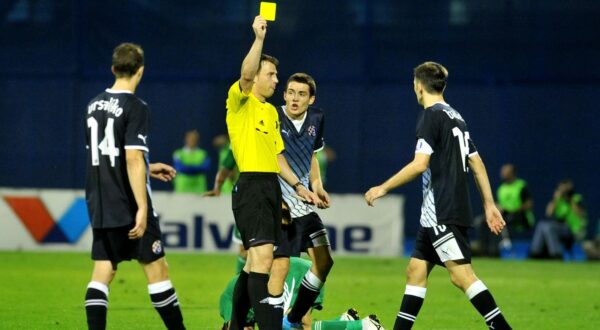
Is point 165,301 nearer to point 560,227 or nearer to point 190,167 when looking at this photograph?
point 560,227

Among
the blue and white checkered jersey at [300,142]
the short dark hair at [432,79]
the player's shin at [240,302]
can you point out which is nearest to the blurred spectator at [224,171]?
the blue and white checkered jersey at [300,142]

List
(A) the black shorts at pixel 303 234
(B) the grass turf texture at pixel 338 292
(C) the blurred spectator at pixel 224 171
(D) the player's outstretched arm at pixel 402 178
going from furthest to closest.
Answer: (C) the blurred spectator at pixel 224 171, (B) the grass turf texture at pixel 338 292, (A) the black shorts at pixel 303 234, (D) the player's outstretched arm at pixel 402 178

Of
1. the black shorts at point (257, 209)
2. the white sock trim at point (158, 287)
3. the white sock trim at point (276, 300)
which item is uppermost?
the black shorts at point (257, 209)

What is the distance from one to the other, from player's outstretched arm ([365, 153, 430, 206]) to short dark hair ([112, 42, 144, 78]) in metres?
1.68

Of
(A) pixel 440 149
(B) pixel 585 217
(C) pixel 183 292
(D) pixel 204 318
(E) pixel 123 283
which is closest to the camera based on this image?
(A) pixel 440 149

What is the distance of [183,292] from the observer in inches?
515

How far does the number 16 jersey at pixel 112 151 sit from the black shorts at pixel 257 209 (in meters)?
0.75

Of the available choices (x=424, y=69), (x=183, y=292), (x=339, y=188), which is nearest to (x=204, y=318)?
(x=183, y=292)

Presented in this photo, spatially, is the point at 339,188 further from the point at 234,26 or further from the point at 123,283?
the point at 123,283

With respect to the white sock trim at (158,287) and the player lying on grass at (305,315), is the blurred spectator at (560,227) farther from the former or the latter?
the white sock trim at (158,287)

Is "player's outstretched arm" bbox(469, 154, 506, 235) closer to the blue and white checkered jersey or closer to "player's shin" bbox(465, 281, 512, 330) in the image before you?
"player's shin" bbox(465, 281, 512, 330)

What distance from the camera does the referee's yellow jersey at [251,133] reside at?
7.95 meters

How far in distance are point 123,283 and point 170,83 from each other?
10829 mm

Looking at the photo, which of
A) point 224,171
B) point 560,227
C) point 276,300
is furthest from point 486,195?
point 560,227
